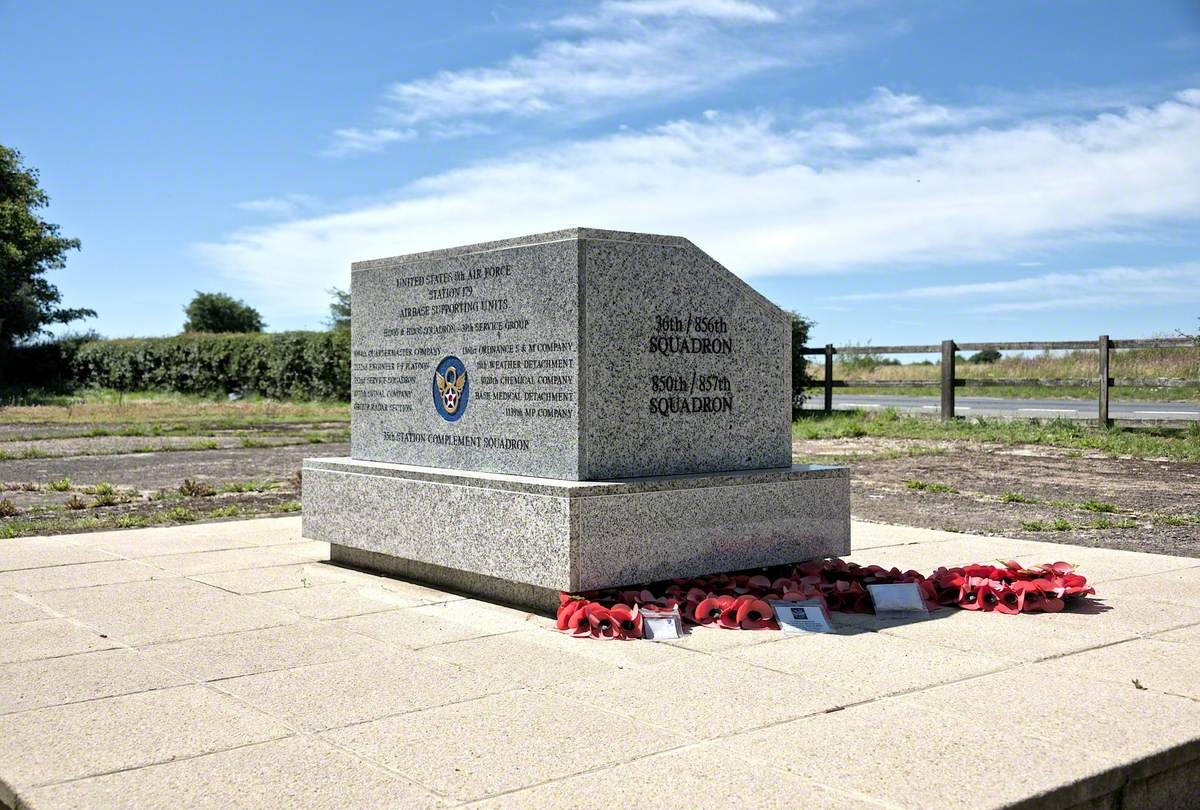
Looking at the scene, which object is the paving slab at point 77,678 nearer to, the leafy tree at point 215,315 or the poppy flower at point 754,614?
the poppy flower at point 754,614

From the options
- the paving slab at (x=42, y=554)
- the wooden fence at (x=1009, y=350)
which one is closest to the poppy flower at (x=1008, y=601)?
the paving slab at (x=42, y=554)

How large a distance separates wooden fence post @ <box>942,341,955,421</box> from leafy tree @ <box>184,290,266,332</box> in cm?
5360

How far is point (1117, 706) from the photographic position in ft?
12.5

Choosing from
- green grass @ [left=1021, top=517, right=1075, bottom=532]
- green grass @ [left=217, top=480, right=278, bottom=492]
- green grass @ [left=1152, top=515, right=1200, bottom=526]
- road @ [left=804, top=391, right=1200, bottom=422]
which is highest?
road @ [left=804, top=391, right=1200, bottom=422]

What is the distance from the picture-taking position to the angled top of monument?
562cm

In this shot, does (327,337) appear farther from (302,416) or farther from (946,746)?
(946,746)

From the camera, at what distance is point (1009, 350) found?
1991cm

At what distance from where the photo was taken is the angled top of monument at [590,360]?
5617 millimetres

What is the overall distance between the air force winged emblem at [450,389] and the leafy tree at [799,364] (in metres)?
15.9

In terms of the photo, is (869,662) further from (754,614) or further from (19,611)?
(19,611)

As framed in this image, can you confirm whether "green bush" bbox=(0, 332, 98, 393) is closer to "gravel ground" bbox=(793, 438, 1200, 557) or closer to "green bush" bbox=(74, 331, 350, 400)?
"green bush" bbox=(74, 331, 350, 400)

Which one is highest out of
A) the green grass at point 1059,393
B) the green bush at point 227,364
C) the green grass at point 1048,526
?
the green bush at point 227,364

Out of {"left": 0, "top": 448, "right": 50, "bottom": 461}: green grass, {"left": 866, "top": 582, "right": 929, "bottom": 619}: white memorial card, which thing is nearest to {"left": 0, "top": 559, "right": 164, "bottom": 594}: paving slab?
{"left": 866, "top": 582, "right": 929, "bottom": 619}: white memorial card

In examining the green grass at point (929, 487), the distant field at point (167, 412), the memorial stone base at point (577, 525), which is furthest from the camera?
the distant field at point (167, 412)
